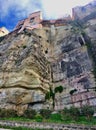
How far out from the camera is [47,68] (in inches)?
1895

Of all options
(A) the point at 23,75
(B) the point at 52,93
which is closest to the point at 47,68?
(B) the point at 52,93

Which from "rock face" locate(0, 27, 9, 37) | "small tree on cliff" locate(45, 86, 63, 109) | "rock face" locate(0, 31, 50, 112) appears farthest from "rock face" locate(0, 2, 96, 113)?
"rock face" locate(0, 27, 9, 37)

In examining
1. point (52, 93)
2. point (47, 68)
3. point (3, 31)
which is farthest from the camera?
point (3, 31)

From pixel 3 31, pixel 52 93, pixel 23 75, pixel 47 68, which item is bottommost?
pixel 52 93

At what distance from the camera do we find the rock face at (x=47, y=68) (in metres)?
40.2

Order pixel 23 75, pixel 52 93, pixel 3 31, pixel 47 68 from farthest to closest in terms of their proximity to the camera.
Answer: pixel 3 31, pixel 47 68, pixel 52 93, pixel 23 75

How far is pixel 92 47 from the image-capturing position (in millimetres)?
50125

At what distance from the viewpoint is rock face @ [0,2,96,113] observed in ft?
132

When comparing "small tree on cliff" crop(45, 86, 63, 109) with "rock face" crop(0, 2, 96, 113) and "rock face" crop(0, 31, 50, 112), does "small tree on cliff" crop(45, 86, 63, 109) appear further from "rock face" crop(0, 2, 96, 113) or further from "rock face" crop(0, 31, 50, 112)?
"rock face" crop(0, 31, 50, 112)

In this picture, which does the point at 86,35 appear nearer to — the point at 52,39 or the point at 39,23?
the point at 52,39

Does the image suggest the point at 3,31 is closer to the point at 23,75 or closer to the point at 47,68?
the point at 47,68

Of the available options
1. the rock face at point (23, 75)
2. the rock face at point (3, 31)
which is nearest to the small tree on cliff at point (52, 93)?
the rock face at point (23, 75)

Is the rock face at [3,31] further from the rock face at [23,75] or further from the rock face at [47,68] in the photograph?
the rock face at [23,75]

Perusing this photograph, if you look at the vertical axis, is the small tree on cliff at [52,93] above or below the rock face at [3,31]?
below
